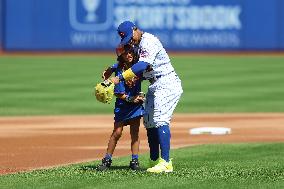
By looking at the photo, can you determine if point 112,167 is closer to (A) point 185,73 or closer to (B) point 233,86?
(B) point 233,86

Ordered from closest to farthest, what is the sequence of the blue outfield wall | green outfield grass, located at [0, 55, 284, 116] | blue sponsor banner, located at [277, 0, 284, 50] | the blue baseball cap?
the blue baseball cap, green outfield grass, located at [0, 55, 284, 116], blue sponsor banner, located at [277, 0, 284, 50], the blue outfield wall

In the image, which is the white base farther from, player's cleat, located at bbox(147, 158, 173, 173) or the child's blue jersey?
player's cleat, located at bbox(147, 158, 173, 173)

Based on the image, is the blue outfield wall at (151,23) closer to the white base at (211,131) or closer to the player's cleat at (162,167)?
the white base at (211,131)

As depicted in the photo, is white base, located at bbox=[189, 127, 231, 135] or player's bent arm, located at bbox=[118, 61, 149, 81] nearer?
player's bent arm, located at bbox=[118, 61, 149, 81]

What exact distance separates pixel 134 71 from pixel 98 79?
15843 millimetres

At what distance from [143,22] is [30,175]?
86.7 feet

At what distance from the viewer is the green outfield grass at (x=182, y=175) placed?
8.60 meters

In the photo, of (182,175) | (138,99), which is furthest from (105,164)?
(182,175)

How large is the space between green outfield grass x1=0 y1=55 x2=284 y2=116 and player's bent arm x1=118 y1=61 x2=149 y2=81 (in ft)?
27.8

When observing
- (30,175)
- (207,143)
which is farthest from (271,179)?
(207,143)

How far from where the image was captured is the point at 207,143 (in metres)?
12.9

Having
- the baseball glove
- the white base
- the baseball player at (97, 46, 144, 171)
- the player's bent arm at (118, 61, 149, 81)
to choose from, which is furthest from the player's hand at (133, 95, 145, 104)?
the white base

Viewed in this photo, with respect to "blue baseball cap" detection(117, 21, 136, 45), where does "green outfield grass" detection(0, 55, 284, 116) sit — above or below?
below

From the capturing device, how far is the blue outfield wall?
3531cm
